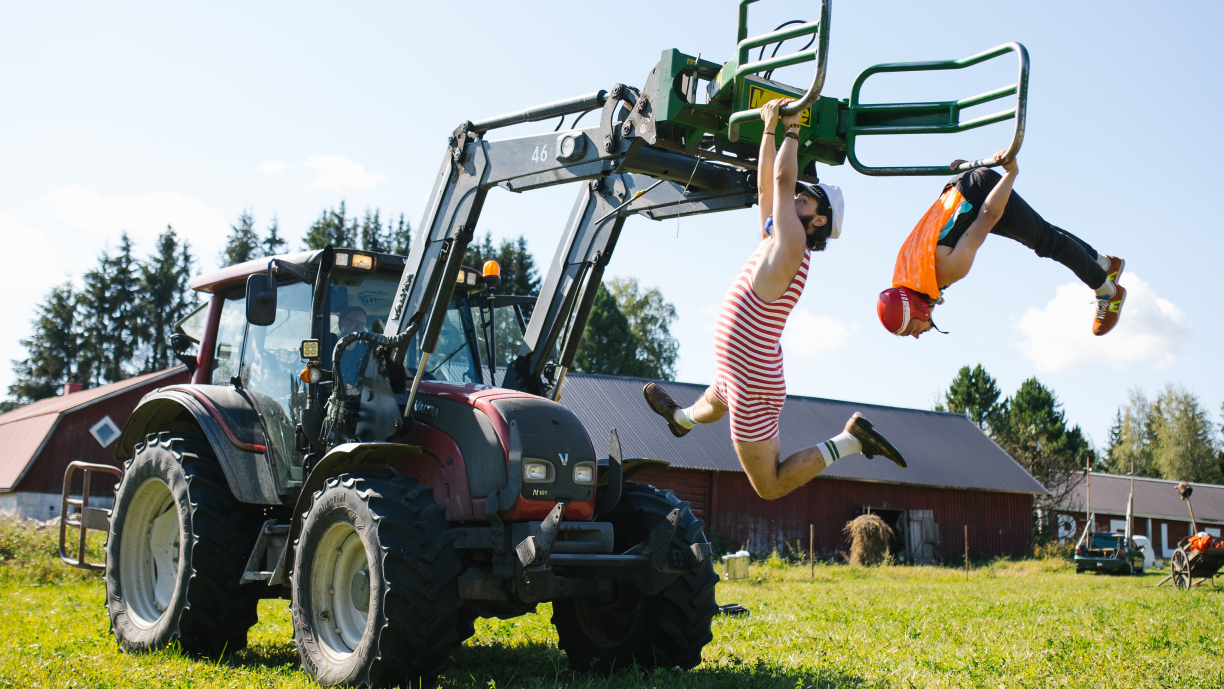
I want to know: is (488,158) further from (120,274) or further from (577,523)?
(120,274)

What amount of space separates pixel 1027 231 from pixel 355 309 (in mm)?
4629

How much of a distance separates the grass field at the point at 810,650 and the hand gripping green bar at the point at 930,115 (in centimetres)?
324

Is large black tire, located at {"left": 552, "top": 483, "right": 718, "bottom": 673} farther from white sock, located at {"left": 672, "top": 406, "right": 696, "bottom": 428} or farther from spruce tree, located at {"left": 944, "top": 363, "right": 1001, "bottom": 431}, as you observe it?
spruce tree, located at {"left": 944, "top": 363, "right": 1001, "bottom": 431}

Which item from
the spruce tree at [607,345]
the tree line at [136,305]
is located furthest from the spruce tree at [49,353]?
the spruce tree at [607,345]

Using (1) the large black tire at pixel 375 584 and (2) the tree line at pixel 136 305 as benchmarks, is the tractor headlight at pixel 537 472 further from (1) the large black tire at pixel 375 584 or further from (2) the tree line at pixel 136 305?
(2) the tree line at pixel 136 305

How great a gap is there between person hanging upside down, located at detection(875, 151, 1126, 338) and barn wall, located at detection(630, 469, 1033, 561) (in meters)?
20.6

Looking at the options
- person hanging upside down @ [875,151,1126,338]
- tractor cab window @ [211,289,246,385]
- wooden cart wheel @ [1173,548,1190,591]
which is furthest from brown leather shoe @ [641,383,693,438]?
wooden cart wheel @ [1173,548,1190,591]

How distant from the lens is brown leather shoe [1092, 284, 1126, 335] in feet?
14.9

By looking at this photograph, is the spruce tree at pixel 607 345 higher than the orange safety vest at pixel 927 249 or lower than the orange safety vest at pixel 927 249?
higher

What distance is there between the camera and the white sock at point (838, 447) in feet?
15.7

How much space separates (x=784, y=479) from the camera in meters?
4.68

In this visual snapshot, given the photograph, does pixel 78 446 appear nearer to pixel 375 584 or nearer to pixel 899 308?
pixel 375 584

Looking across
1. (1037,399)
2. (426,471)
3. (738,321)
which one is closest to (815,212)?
(738,321)

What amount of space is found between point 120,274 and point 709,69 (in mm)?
54201
